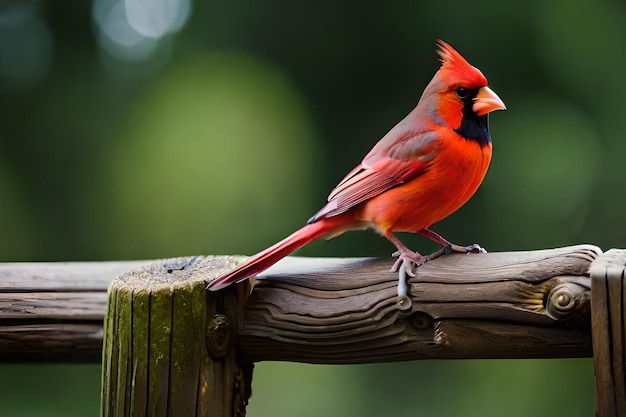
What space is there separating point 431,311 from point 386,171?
0.36 m

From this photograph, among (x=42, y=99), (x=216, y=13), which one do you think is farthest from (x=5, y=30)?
(x=216, y=13)

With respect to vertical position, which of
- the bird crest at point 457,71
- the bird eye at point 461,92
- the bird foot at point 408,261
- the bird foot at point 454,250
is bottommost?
the bird foot at point 408,261

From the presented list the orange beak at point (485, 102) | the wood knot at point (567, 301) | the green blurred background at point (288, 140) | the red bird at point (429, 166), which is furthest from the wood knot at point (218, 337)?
the green blurred background at point (288, 140)

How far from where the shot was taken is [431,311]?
132 cm

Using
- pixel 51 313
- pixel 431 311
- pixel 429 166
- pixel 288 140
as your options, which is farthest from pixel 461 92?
pixel 288 140

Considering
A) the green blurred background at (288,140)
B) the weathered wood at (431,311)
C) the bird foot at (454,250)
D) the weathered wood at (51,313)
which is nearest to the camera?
the weathered wood at (431,311)

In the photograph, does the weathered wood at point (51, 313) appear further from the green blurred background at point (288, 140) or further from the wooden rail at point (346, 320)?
the green blurred background at point (288, 140)

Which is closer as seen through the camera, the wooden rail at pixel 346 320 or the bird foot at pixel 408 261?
the wooden rail at pixel 346 320

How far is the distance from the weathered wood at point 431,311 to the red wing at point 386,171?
0.14 metres

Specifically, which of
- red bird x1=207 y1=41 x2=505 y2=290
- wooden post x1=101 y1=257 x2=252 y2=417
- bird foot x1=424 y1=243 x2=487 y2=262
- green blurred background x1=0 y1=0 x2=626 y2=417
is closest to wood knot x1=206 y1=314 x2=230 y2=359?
wooden post x1=101 y1=257 x2=252 y2=417

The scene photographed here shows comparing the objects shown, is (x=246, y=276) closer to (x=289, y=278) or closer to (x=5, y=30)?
(x=289, y=278)

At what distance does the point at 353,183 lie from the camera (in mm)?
1602

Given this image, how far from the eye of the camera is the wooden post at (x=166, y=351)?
134 centimetres

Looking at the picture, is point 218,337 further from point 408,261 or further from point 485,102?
point 485,102
